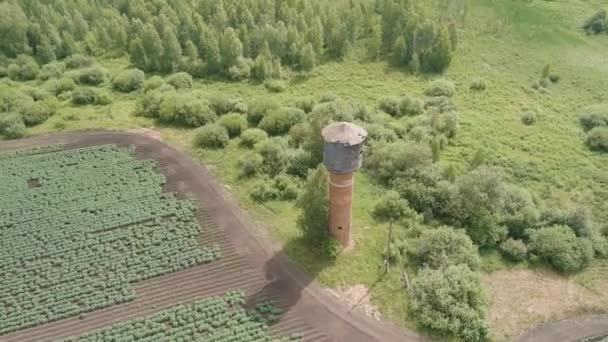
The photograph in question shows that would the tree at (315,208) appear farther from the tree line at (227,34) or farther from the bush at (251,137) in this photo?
the tree line at (227,34)

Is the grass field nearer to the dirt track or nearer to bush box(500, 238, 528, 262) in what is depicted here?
bush box(500, 238, 528, 262)

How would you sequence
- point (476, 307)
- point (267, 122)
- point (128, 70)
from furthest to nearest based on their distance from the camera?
point (128, 70), point (267, 122), point (476, 307)

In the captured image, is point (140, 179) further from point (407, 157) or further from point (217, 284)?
point (407, 157)

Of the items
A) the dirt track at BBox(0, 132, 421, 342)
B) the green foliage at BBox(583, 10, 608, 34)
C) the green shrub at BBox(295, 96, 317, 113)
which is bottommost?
the dirt track at BBox(0, 132, 421, 342)

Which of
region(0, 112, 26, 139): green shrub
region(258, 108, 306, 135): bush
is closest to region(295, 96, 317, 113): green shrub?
region(258, 108, 306, 135): bush

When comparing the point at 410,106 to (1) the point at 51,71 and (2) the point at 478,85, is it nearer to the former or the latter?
(2) the point at 478,85

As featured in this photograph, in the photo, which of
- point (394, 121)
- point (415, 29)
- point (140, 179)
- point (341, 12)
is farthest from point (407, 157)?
point (341, 12)
